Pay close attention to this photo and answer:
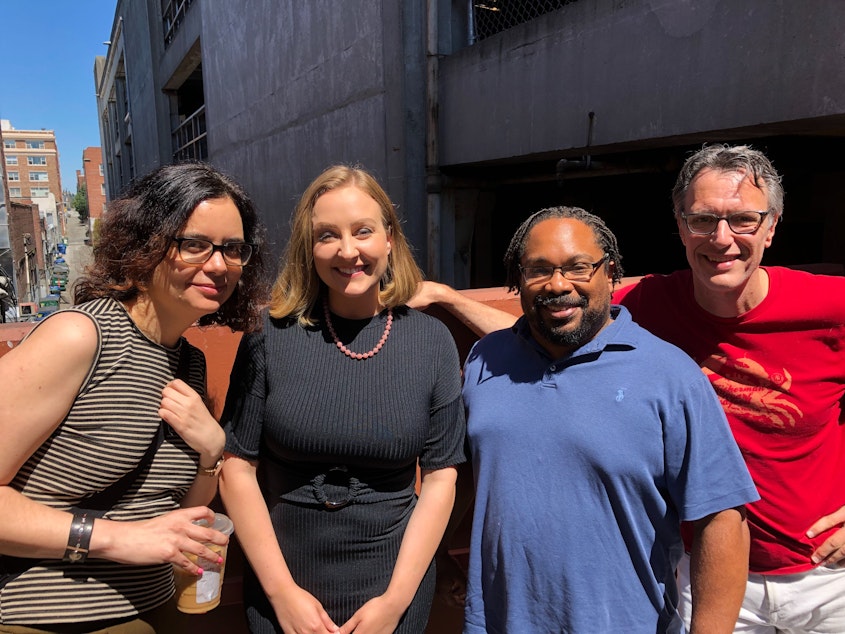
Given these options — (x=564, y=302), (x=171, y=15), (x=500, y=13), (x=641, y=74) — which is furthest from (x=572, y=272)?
(x=171, y=15)

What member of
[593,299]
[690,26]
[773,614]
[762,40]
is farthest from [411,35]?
[773,614]

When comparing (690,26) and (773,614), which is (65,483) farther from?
(690,26)

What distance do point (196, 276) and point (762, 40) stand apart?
14.1ft

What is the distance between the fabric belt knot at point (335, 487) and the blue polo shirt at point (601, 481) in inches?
14.2

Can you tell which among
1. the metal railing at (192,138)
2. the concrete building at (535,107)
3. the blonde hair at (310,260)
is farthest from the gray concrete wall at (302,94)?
the blonde hair at (310,260)

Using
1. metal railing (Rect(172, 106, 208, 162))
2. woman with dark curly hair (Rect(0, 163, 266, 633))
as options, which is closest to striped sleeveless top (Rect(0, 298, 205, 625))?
woman with dark curly hair (Rect(0, 163, 266, 633))

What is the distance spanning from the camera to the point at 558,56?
5.90 metres

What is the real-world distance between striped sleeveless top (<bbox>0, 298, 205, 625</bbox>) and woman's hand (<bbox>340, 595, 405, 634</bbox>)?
51 centimetres

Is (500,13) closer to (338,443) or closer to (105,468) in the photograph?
(338,443)

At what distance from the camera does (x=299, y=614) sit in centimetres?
170

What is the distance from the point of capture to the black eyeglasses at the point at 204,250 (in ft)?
5.21

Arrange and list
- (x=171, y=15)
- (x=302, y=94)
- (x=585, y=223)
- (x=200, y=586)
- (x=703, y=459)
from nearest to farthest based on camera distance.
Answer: (x=703, y=459), (x=200, y=586), (x=585, y=223), (x=302, y=94), (x=171, y=15)

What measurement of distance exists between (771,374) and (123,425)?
1816mm

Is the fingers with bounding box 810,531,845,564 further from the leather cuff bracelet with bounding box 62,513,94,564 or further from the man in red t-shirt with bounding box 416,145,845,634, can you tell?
the leather cuff bracelet with bounding box 62,513,94,564
